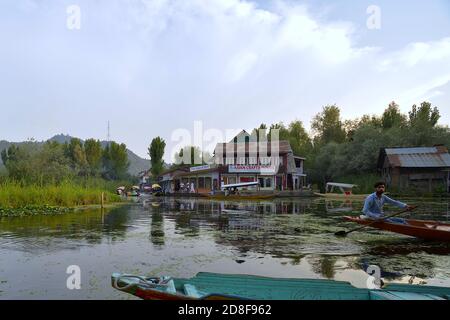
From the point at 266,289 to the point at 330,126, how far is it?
65836 mm

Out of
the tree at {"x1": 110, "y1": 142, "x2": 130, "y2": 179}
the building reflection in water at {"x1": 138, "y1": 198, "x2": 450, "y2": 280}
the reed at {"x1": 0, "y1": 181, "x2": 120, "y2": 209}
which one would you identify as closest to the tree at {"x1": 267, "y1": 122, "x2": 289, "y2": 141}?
the tree at {"x1": 110, "y1": 142, "x2": 130, "y2": 179}

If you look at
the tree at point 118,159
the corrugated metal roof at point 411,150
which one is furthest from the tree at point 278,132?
the tree at point 118,159

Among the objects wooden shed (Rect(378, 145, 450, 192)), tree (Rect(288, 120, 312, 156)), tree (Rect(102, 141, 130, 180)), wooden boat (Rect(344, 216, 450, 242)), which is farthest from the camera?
tree (Rect(102, 141, 130, 180))

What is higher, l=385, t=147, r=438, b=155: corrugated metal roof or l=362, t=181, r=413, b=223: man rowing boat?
l=385, t=147, r=438, b=155: corrugated metal roof

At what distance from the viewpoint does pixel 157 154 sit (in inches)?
2854

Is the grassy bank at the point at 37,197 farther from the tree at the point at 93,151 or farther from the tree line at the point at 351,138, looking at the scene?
the tree at the point at 93,151

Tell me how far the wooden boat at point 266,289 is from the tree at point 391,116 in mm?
60569

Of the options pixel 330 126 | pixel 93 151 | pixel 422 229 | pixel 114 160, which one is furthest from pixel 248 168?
pixel 114 160

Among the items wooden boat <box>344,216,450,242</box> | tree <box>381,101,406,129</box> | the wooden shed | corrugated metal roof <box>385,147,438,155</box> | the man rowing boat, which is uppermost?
tree <box>381,101,406,129</box>

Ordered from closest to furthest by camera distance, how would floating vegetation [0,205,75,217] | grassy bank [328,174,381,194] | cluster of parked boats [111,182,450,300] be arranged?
cluster of parked boats [111,182,450,300] → floating vegetation [0,205,75,217] → grassy bank [328,174,381,194]

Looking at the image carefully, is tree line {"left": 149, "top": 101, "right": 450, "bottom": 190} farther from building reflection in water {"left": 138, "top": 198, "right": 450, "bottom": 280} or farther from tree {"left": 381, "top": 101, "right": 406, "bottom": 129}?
building reflection in water {"left": 138, "top": 198, "right": 450, "bottom": 280}

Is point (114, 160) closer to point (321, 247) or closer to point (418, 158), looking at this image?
point (418, 158)

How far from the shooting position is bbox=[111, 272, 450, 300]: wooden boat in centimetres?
439

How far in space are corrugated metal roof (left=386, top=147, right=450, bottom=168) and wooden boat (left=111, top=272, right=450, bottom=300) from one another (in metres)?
38.8
